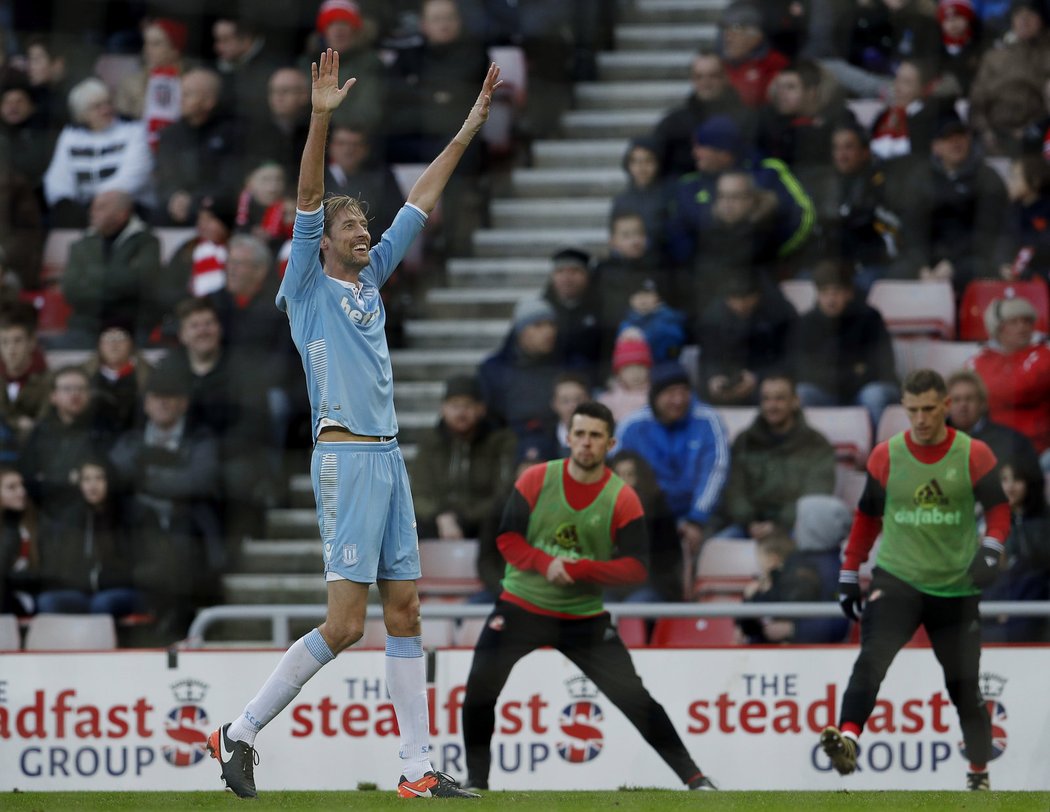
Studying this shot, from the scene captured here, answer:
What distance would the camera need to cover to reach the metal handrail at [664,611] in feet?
26.0

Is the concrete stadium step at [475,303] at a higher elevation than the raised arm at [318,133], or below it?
below

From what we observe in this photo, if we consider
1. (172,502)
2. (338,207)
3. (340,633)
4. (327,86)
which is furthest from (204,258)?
(340,633)

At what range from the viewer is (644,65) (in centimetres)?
1258

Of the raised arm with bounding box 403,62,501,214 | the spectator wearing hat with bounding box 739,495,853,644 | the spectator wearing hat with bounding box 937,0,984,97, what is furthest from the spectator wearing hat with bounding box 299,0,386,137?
the raised arm with bounding box 403,62,501,214

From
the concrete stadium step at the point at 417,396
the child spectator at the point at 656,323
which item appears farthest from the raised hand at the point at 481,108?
the concrete stadium step at the point at 417,396

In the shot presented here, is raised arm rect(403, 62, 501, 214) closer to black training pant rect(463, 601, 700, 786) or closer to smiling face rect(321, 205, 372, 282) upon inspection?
smiling face rect(321, 205, 372, 282)

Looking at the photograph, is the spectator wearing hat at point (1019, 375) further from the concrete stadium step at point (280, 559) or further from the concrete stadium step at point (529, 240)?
the concrete stadium step at point (280, 559)

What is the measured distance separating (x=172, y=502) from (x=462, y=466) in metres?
1.60

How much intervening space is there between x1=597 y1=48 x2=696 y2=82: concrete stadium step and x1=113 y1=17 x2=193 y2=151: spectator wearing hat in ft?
9.53

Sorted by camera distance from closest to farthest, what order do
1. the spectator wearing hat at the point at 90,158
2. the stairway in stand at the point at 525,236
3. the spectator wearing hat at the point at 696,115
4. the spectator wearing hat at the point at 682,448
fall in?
1. the spectator wearing hat at the point at 682,448
2. the stairway in stand at the point at 525,236
3. the spectator wearing hat at the point at 696,115
4. the spectator wearing hat at the point at 90,158

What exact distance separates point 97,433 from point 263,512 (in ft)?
3.36

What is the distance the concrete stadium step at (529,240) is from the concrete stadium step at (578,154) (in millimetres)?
605

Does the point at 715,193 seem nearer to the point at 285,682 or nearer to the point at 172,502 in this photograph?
the point at 172,502

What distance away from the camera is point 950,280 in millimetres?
10117
